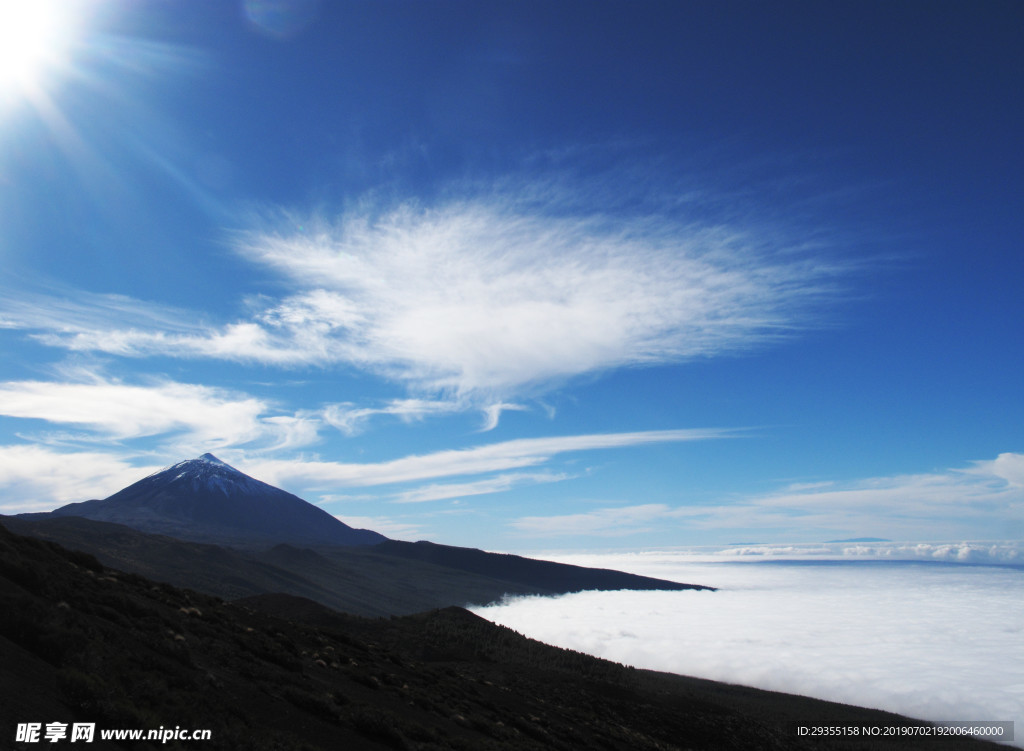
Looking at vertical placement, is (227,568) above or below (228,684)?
below

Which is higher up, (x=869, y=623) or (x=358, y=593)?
(x=358, y=593)

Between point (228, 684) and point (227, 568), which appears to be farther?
point (227, 568)

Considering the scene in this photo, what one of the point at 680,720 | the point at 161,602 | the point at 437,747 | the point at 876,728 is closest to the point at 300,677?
the point at 437,747

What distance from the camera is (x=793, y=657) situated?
13762cm

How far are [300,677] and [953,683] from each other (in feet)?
473

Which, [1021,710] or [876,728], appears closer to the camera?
Result: [876,728]

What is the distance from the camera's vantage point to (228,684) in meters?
15.8

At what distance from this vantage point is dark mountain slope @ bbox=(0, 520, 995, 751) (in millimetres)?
11153

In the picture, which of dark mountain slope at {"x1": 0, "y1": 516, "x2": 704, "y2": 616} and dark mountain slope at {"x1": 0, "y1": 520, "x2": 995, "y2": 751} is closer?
dark mountain slope at {"x1": 0, "y1": 520, "x2": 995, "y2": 751}

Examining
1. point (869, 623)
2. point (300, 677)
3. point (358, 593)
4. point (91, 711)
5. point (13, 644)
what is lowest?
point (869, 623)

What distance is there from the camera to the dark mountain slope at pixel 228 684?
439 inches

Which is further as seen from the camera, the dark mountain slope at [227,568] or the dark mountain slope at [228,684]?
the dark mountain slope at [227,568]

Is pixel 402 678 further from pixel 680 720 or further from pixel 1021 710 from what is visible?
pixel 1021 710

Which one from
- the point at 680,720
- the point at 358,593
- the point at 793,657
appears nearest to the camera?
the point at 680,720
